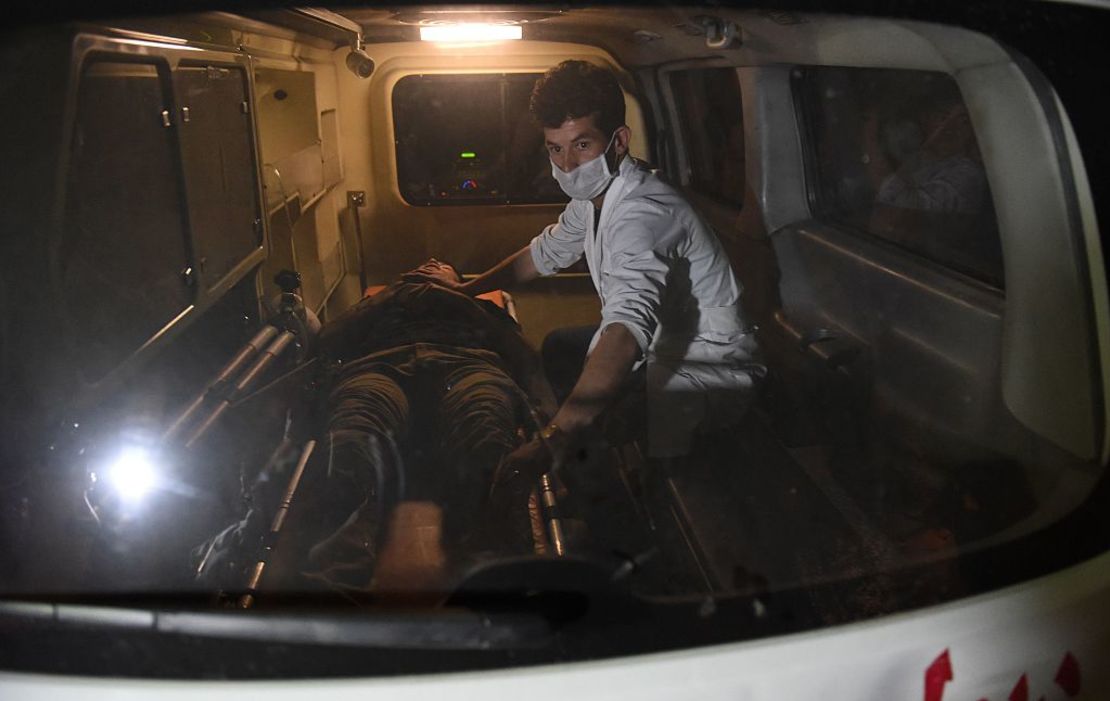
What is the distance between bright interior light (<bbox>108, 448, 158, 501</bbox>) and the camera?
44.5 inches

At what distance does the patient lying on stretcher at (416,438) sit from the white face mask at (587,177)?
31cm

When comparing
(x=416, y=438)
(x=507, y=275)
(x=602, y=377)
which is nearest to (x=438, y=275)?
(x=507, y=275)

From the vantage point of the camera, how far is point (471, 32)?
154cm

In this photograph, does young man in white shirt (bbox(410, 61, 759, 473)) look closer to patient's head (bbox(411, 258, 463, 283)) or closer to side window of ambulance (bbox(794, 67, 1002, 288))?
patient's head (bbox(411, 258, 463, 283))

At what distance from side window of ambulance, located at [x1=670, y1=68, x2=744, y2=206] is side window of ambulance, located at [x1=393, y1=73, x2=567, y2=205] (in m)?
0.59

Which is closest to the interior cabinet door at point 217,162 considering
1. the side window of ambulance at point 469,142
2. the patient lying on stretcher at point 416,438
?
the patient lying on stretcher at point 416,438

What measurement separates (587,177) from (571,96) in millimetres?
154

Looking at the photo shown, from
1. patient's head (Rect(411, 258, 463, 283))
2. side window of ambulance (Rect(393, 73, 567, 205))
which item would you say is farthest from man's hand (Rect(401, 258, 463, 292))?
side window of ambulance (Rect(393, 73, 567, 205))

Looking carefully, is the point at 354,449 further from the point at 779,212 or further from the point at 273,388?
the point at 779,212

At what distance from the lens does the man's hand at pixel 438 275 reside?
6.05 ft

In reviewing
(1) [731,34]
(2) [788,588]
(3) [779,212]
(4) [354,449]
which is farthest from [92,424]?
(3) [779,212]

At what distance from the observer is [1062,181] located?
1.12m

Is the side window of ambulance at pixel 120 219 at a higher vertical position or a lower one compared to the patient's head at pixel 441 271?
higher

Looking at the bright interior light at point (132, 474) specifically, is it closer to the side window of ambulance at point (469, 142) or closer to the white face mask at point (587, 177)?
the side window of ambulance at point (469, 142)
